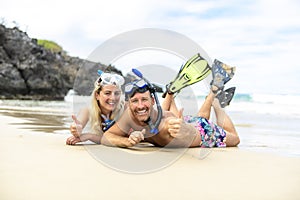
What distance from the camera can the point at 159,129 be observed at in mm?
3852

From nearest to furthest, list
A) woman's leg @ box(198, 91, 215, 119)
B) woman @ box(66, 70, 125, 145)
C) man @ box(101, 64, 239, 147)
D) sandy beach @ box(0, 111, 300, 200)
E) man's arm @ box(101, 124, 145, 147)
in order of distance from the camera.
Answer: sandy beach @ box(0, 111, 300, 200) < man @ box(101, 64, 239, 147) < man's arm @ box(101, 124, 145, 147) < woman @ box(66, 70, 125, 145) < woman's leg @ box(198, 91, 215, 119)

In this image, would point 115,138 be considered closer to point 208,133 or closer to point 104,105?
point 104,105

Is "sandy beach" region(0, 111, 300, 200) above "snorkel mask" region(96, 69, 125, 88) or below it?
below

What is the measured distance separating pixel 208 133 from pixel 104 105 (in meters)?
1.31

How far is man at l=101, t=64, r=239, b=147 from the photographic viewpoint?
3.49m

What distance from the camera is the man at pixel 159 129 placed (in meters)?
3.49

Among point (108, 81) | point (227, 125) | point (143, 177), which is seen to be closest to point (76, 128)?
point (108, 81)

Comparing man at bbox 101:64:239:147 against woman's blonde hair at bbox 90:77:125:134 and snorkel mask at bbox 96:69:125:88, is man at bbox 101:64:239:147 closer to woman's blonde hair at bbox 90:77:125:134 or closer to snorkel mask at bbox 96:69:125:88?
woman's blonde hair at bbox 90:77:125:134

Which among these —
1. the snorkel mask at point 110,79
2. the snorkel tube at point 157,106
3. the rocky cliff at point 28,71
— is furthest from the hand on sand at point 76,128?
the rocky cliff at point 28,71

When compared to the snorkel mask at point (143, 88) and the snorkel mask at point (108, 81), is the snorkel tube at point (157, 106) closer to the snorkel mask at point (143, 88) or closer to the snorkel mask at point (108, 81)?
the snorkel mask at point (143, 88)

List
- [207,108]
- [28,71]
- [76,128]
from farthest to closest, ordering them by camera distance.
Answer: [28,71], [207,108], [76,128]

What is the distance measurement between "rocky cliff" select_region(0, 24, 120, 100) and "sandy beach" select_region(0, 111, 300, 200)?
18.8m

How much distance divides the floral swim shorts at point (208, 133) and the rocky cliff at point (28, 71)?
1774cm

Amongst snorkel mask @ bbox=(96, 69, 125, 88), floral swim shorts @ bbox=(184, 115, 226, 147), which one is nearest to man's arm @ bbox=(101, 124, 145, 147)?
snorkel mask @ bbox=(96, 69, 125, 88)
